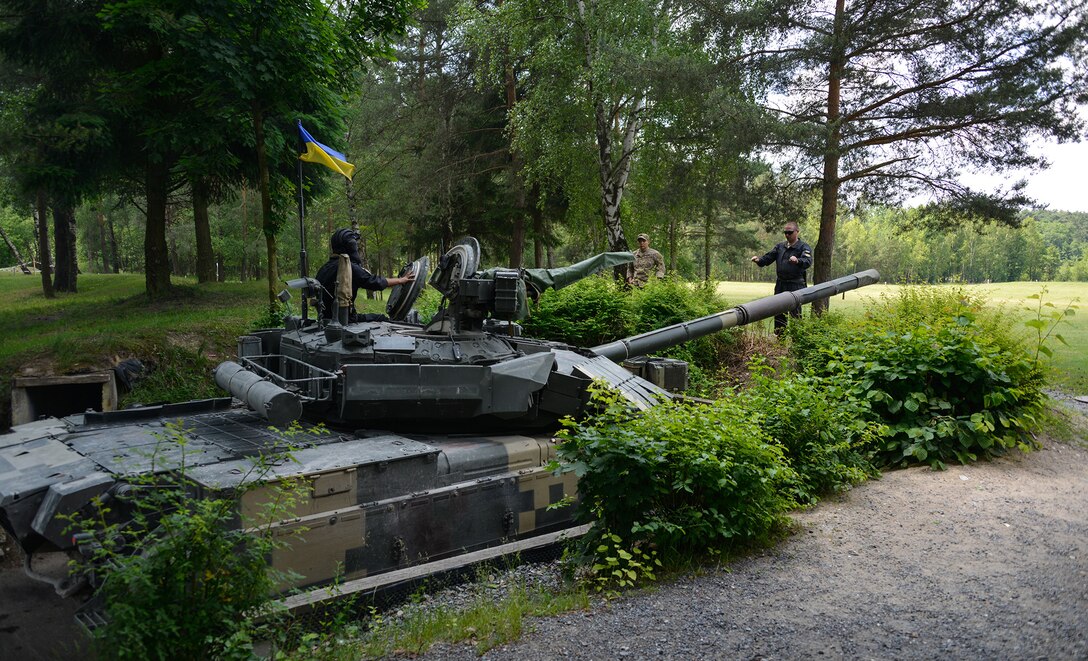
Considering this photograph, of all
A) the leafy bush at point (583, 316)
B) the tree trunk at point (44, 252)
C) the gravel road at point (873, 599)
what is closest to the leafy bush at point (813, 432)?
the gravel road at point (873, 599)

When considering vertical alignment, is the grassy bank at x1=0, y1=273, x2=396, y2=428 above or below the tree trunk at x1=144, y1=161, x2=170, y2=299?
below

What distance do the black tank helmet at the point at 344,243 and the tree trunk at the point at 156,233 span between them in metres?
10.3

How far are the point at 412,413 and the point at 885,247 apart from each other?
51.7 meters

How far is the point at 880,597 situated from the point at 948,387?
→ 15.1ft

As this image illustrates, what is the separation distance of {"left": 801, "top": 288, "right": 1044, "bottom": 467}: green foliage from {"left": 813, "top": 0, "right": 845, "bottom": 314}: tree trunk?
4633 mm

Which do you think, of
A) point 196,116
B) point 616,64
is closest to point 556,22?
point 616,64

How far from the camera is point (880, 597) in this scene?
17.5 feet

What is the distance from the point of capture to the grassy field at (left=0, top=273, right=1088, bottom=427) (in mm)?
12312

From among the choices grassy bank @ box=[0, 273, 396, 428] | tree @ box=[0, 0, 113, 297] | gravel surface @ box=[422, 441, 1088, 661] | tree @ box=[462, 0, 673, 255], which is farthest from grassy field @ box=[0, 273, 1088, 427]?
tree @ box=[462, 0, 673, 255]

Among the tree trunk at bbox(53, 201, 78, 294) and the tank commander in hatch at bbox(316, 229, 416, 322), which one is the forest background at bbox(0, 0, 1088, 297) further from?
the tank commander in hatch at bbox(316, 229, 416, 322)

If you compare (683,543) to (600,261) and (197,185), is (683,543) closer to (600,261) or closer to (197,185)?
(600,261)

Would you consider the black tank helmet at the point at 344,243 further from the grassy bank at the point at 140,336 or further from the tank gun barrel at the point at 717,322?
the grassy bank at the point at 140,336

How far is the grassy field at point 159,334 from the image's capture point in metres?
12.3

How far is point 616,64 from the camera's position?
57.9 feet
